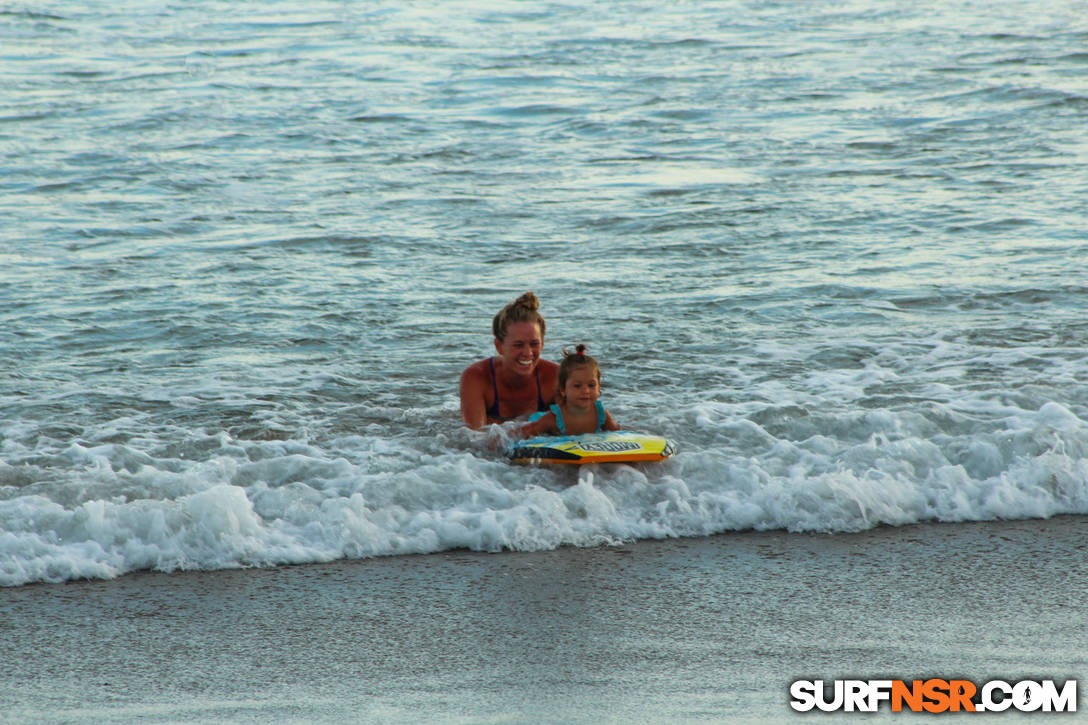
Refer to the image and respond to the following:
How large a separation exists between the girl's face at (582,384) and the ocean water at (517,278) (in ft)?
1.60

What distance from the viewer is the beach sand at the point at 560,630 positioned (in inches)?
169

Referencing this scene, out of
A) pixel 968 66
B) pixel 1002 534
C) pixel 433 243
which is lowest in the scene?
pixel 1002 534

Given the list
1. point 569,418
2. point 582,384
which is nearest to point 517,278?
point 569,418

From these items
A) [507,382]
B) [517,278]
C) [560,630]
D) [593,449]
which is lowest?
[560,630]

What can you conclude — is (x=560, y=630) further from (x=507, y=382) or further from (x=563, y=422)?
(x=507, y=382)

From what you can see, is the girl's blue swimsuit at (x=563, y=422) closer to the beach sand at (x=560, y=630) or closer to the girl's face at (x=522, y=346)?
the girl's face at (x=522, y=346)

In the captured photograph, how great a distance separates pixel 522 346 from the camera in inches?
283

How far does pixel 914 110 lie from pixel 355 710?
1569 centimetres

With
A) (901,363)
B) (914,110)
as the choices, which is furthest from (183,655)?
(914,110)

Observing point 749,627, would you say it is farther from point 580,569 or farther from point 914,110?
point 914,110

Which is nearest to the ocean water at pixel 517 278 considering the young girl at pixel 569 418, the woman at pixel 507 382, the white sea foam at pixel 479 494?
the white sea foam at pixel 479 494

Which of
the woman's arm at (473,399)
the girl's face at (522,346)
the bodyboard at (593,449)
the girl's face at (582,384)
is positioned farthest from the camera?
the woman's arm at (473,399)

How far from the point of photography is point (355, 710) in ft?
13.8

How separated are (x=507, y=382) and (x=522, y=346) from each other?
40cm
